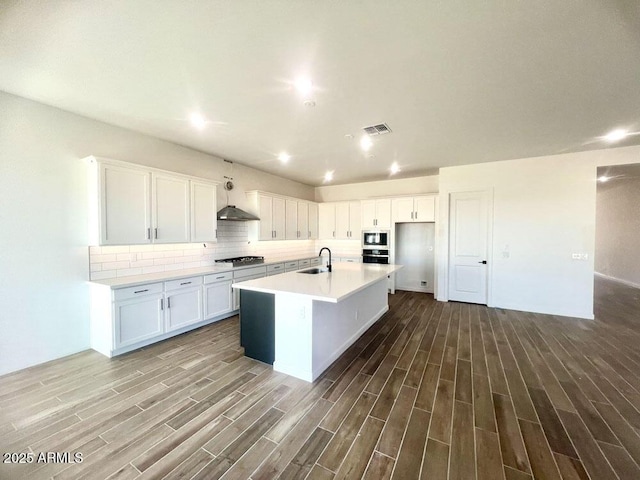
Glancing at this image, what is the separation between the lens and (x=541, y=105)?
2707 mm

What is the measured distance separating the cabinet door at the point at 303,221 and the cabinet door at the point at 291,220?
125mm

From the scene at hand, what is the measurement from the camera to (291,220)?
20.0 ft

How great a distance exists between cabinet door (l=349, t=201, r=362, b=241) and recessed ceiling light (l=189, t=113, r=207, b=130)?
421 centimetres

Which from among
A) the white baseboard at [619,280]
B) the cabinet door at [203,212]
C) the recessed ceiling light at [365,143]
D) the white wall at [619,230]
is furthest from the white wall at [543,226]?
the cabinet door at [203,212]

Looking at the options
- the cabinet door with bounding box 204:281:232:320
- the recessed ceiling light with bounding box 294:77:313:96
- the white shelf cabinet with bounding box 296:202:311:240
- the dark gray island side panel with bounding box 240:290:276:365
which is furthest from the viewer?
the white shelf cabinet with bounding box 296:202:311:240

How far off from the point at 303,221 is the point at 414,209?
2696 millimetres

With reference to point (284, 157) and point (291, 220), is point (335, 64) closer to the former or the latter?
point (284, 157)

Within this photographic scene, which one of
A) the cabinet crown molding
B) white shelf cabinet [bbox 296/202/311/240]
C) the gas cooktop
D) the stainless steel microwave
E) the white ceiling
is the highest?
the white ceiling

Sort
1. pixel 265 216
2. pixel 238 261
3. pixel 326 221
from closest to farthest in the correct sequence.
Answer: pixel 238 261 < pixel 265 216 < pixel 326 221

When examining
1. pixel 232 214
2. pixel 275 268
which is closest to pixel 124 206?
pixel 232 214

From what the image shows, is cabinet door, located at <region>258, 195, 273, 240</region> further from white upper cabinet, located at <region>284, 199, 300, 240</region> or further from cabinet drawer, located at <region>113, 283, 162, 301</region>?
cabinet drawer, located at <region>113, 283, 162, 301</region>

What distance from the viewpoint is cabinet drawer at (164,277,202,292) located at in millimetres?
3441

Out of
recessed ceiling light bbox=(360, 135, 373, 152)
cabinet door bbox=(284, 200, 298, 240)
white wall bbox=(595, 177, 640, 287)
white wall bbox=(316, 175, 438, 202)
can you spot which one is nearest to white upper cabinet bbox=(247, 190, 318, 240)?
cabinet door bbox=(284, 200, 298, 240)

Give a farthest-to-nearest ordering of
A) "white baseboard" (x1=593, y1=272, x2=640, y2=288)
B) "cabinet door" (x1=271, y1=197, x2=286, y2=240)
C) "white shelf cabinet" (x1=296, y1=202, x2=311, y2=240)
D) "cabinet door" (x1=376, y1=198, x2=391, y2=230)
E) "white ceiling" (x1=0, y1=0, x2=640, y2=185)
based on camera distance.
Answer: "white baseboard" (x1=593, y1=272, x2=640, y2=288) < "white shelf cabinet" (x1=296, y1=202, x2=311, y2=240) < "cabinet door" (x1=376, y1=198, x2=391, y2=230) < "cabinet door" (x1=271, y1=197, x2=286, y2=240) < "white ceiling" (x1=0, y1=0, x2=640, y2=185)
